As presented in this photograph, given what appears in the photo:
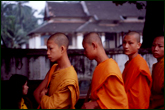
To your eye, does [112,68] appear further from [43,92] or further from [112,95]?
[43,92]

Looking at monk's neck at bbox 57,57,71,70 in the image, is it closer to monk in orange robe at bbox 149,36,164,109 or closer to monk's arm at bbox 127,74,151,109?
monk's arm at bbox 127,74,151,109

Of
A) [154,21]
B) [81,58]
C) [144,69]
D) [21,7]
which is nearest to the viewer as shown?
[144,69]

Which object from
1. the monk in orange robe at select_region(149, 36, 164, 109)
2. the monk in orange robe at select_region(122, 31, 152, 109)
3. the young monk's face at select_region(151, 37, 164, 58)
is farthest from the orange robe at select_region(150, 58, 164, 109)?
the monk in orange robe at select_region(122, 31, 152, 109)

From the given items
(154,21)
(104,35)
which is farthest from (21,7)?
(154,21)

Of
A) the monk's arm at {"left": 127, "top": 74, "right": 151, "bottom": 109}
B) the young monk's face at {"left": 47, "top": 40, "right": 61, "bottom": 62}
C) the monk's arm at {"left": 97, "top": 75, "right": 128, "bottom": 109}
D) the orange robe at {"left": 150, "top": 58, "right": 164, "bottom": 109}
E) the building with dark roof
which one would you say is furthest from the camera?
the building with dark roof

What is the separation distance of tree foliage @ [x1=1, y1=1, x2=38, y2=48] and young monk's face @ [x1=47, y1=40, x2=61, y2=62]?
26.5 meters

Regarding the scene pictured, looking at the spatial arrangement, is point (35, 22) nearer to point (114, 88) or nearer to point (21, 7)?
point (21, 7)

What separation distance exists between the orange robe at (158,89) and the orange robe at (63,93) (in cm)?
161

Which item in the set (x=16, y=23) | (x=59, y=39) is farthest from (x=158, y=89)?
(x=16, y=23)

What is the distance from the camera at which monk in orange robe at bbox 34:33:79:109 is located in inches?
107

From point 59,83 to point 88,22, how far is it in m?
22.7

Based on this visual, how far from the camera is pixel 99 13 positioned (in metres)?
26.2

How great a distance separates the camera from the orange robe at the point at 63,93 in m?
2.71

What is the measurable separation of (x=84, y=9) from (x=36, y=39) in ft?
22.1
